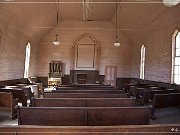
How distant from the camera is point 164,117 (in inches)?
265

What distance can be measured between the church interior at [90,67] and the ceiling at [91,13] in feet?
0.17

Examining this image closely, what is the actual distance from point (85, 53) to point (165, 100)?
31.1 feet

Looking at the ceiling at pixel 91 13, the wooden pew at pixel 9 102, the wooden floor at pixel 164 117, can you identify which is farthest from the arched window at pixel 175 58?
the wooden pew at pixel 9 102

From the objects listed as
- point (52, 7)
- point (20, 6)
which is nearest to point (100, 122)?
point (20, 6)

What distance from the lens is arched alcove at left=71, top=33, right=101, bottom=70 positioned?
52.2 feet

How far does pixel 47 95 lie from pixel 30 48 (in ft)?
29.3

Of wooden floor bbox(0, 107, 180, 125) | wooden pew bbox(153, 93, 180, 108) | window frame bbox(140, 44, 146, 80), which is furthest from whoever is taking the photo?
window frame bbox(140, 44, 146, 80)

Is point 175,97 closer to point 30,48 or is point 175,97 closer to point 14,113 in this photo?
point 14,113

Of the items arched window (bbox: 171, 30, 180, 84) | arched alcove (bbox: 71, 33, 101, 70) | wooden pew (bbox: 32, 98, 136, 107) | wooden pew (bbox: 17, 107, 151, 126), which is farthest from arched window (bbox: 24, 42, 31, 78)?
wooden pew (bbox: 17, 107, 151, 126)

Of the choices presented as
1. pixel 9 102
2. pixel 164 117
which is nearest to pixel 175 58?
pixel 164 117

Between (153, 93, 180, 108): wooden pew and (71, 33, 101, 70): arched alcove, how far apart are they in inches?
345

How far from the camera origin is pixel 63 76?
623 inches

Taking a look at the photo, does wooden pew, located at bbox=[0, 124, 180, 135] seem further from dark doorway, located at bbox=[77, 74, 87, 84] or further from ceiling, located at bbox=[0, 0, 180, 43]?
dark doorway, located at bbox=[77, 74, 87, 84]

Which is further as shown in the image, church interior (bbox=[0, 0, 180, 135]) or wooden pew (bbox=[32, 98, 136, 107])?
wooden pew (bbox=[32, 98, 136, 107])
